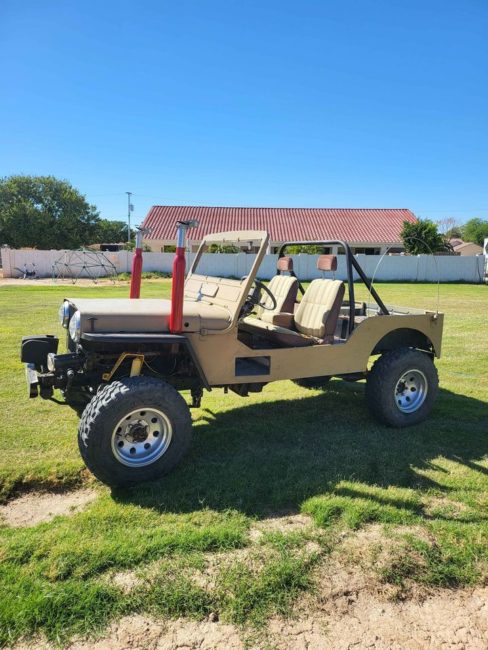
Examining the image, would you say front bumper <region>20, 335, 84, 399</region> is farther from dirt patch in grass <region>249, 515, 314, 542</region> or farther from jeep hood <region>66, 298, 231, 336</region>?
dirt patch in grass <region>249, 515, 314, 542</region>

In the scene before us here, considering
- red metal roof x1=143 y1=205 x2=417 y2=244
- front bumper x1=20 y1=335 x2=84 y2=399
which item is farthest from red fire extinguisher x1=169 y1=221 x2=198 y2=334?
red metal roof x1=143 y1=205 x2=417 y2=244

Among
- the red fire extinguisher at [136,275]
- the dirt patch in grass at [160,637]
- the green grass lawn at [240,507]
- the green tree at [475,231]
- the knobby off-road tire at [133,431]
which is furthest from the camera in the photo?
the green tree at [475,231]

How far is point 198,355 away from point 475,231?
306ft

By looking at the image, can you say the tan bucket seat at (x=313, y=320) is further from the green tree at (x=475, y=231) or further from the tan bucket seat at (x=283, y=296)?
the green tree at (x=475, y=231)

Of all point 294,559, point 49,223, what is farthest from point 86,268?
point 294,559

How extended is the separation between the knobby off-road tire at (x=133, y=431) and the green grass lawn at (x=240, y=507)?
0.16 metres

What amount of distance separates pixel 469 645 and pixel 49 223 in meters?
50.4

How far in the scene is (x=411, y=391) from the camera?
17.7 ft

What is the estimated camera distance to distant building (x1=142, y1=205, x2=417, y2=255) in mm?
37625

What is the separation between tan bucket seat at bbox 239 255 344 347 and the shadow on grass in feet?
3.06

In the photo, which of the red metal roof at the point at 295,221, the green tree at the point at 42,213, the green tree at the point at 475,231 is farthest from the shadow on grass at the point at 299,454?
the green tree at the point at 475,231

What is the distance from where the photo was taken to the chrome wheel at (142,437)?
12.4 ft

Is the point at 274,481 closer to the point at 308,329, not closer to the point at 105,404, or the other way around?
the point at 105,404

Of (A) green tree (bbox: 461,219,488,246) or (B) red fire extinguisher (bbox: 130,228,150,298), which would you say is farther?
(A) green tree (bbox: 461,219,488,246)
